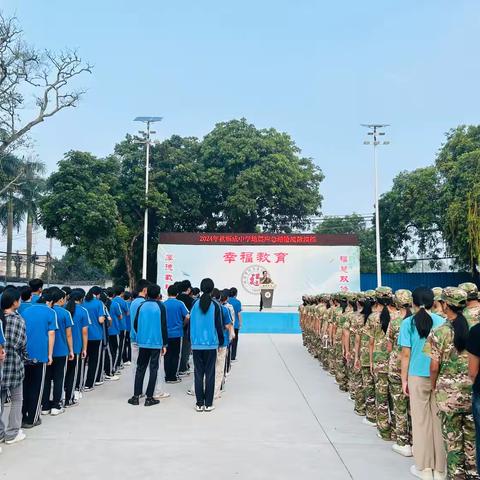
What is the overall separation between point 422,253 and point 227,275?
33.9 feet

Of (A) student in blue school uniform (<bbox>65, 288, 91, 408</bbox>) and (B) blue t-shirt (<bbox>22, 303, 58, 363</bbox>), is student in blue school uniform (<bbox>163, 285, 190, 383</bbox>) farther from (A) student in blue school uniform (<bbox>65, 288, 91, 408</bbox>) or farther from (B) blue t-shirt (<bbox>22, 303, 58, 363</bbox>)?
(B) blue t-shirt (<bbox>22, 303, 58, 363</bbox>)

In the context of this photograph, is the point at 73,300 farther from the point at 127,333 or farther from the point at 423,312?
the point at 423,312

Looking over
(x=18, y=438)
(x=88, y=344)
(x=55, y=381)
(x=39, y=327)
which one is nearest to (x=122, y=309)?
(x=88, y=344)

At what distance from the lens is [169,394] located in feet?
21.1

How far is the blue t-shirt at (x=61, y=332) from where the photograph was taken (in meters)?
5.16

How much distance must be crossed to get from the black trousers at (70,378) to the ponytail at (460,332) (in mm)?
4076

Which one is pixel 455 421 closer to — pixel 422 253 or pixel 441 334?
pixel 441 334

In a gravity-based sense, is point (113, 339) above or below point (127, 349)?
above

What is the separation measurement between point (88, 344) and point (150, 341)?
1122mm

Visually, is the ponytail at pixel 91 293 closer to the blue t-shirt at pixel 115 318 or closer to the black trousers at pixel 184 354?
the blue t-shirt at pixel 115 318

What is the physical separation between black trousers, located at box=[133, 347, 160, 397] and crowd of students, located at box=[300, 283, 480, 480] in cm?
227

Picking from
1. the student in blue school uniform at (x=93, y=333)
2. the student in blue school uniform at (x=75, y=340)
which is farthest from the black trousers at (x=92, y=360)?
the student in blue school uniform at (x=75, y=340)

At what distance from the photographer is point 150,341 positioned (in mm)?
5785

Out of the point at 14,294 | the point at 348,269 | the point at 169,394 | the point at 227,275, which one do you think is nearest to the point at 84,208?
the point at 227,275
